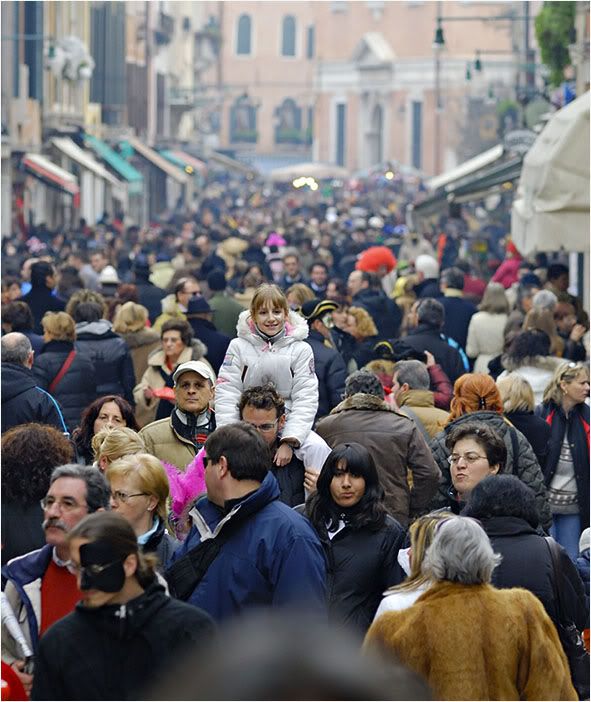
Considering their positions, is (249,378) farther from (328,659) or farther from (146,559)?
(328,659)

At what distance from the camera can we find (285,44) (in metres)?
115

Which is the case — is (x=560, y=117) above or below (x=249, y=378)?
above

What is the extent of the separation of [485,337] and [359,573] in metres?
7.06

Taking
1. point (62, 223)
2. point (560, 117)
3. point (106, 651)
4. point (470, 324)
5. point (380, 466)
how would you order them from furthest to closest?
point (62, 223) < point (560, 117) < point (470, 324) < point (380, 466) < point (106, 651)

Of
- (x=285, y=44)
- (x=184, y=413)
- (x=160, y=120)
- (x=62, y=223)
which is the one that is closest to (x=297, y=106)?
(x=285, y=44)

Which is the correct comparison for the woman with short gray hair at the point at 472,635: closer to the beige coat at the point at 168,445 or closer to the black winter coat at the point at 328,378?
the beige coat at the point at 168,445

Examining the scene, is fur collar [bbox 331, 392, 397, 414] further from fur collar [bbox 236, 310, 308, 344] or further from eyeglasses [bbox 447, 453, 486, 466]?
eyeglasses [bbox 447, 453, 486, 466]

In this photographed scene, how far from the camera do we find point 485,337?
12.5 m

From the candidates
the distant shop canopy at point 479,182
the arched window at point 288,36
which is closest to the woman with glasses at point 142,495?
the distant shop canopy at point 479,182

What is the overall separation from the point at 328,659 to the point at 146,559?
2.30 metres

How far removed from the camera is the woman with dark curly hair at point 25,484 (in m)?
5.53

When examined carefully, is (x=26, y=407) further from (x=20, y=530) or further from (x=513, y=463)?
(x=20, y=530)

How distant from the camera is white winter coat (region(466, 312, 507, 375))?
41.0 feet

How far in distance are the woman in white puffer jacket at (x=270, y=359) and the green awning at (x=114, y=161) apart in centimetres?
3739
